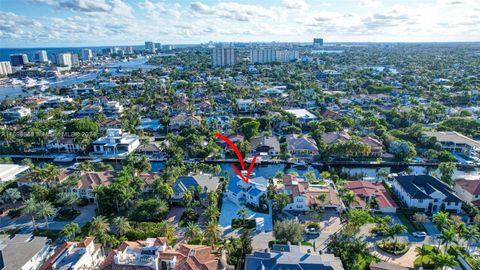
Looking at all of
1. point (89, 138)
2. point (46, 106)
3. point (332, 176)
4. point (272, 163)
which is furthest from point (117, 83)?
point (332, 176)

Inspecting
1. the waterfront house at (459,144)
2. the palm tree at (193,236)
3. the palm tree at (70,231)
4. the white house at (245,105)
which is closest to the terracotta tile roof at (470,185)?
the waterfront house at (459,144)

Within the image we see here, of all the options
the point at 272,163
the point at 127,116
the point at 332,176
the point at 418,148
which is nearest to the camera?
the point at 332,176

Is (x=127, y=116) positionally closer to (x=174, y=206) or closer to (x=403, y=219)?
(x=174, y=206)

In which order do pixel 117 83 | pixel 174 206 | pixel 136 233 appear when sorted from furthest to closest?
pixel 117 83
pixel 174 206
pixel 136 233

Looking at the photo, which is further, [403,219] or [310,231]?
[403,219]

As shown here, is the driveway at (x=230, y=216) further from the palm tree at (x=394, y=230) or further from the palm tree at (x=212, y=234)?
the palm tree at (x=394, y=230)

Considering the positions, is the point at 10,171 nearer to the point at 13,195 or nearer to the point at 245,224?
the point at 13,195

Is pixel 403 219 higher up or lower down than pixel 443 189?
lower down
